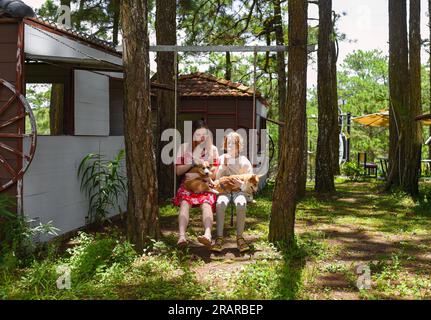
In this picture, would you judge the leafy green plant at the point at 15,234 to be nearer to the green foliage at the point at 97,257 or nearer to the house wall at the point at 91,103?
the green foliage at the point at 97,257

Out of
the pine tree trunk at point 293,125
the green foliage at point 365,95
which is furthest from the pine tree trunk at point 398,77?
the green foliage at point 365,95

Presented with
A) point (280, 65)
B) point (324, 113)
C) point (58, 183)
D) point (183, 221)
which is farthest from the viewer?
point (280, 65)

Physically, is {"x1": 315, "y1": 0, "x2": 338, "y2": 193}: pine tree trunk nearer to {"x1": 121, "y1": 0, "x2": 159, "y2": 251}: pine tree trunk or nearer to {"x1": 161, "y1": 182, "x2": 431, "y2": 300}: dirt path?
{"x1": 161, "y1": 182, "x2": 431, "y2": 300}: dirt path

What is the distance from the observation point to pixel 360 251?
7234 millimetres

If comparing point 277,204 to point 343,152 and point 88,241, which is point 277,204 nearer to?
point 88,241

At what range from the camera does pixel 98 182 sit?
8703 mm

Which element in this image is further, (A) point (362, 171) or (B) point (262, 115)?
(A) point (362, 171)

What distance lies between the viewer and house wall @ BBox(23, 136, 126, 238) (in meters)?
7.06

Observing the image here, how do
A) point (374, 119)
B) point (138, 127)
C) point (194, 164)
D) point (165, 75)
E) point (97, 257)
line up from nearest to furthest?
point (97, 257), point (138, 127), point (194, 164), point (165, 75), point (374, 119)

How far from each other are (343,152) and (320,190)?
44.9 feet

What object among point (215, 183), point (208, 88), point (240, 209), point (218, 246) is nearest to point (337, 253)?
point (240, 209)

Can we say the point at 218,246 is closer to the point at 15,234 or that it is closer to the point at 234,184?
the point at 234,184

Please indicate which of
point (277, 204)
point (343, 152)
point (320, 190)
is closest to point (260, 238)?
point (277, 204)

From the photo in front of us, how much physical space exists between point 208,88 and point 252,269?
10257 mm
